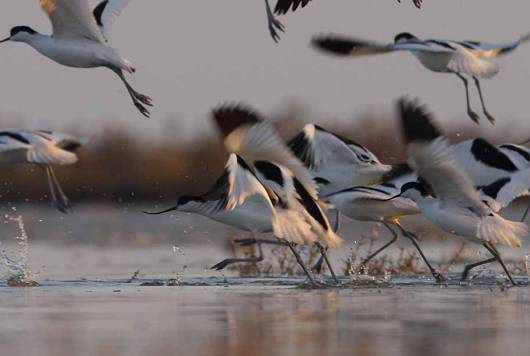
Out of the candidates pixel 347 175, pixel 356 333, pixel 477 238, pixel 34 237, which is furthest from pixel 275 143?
pixel 34 237

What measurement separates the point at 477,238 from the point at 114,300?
2906mm

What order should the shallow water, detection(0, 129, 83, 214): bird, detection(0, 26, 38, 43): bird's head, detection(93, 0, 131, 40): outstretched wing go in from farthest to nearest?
1. detection(0, 129, 83, 214): bird
2. detection(93, 0, 131, 40): outstretched wing
3. detection(0, 26, 38, 43): bird's head
4. the shallow water

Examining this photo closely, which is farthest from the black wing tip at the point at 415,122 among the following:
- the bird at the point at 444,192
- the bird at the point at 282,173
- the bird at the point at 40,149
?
the bird at the point at 40,149

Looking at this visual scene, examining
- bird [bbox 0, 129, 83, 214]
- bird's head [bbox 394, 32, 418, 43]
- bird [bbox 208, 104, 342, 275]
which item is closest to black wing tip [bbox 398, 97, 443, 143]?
bird [bbox 208, 104, 342, 275]

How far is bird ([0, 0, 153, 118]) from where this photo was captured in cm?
1270

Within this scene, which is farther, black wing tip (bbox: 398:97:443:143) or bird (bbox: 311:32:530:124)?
bird (bbox: 311:32:530:124)

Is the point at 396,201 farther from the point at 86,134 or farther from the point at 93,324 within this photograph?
the point at 93,324

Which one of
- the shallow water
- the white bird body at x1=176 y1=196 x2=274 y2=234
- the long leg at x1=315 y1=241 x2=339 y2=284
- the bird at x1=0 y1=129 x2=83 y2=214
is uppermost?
the bird at x1=0 y1=129 x2=83 y2=214

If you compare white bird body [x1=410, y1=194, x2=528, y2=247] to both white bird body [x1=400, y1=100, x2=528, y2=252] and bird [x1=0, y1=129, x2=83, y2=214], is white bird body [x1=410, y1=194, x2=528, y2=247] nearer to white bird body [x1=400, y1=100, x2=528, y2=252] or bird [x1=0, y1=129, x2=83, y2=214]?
white bird body [x1=400, y1=100, x2=528, y2=252]

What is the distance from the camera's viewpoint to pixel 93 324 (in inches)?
374

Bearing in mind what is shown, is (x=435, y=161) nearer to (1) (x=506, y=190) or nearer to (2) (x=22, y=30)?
(1) (x=506, y=190)

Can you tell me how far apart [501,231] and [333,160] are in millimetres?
2567

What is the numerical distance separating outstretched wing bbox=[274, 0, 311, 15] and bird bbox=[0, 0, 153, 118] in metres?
1.21

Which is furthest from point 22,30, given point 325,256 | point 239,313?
point 239,313
